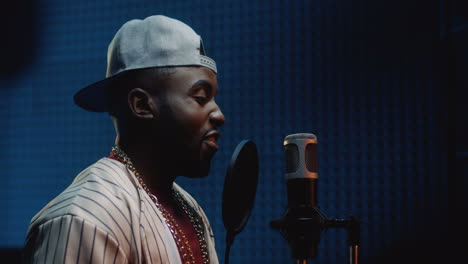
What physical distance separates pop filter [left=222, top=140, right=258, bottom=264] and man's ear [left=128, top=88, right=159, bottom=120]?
8.3 inches

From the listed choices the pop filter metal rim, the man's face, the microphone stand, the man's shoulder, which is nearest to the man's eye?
the man's face

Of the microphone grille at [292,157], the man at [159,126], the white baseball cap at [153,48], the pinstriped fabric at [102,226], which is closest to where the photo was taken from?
the pinstriped fabric at [102,226]

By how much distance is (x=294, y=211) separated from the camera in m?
1.24

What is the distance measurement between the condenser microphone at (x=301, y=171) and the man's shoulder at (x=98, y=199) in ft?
1.33

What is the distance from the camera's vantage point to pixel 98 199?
95 cm

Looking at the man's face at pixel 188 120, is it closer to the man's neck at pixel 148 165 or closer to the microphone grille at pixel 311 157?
the man's neck at pixel 148 165

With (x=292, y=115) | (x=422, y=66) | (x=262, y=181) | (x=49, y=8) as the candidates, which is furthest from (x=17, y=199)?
(x=422, y=66)

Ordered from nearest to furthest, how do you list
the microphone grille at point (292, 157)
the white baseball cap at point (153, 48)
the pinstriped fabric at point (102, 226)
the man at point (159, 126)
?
the pinstriped fabric at point (102, 226) → the man at point (159, 126) → the white baseball cap at point (153, 48) → the microphone grille at point (292, 157)

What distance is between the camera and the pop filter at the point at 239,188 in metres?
1.08

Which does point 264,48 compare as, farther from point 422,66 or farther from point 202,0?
point 422,66

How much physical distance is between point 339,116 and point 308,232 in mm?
1315

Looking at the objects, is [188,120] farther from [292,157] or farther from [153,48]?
[292,157]

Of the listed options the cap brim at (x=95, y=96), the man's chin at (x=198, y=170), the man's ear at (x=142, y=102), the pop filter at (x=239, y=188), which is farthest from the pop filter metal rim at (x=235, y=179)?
the cap brim at (x=95, y=96)

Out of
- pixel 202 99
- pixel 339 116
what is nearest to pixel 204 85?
pixel 202 99
